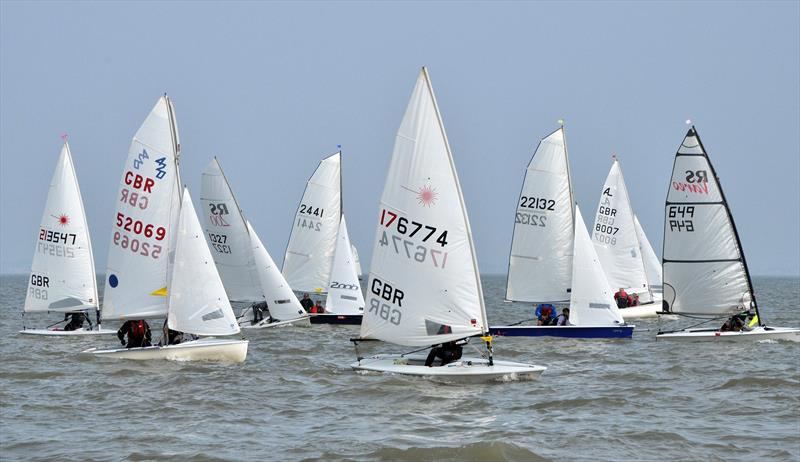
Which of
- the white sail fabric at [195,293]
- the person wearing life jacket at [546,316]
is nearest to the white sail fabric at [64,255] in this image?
the white sail fabric at [195,293]

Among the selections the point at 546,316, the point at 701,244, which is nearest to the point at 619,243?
the point at 701,244

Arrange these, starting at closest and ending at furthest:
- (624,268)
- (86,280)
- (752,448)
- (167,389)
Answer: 1. (752,448)
2. (167,389)
3. (86,280)
4. (624,268)

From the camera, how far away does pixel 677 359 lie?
2616 cm

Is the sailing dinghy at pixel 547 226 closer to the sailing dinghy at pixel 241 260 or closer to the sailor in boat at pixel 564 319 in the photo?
the sailor in boat at pixel 564 319

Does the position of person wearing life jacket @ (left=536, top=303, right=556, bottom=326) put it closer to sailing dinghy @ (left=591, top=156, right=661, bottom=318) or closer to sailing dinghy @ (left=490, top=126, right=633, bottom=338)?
sailing dinghy @ (left=490, top=126, right=633, bottom=338)

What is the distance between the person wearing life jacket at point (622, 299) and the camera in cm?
4206

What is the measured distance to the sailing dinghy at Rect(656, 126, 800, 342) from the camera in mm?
30078

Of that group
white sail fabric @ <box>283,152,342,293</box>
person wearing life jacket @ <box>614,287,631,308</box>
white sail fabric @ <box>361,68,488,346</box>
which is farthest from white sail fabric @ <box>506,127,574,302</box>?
white sail fabric @ <box>361,68,488,346</box>

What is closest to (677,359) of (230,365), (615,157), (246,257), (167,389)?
(230,365)

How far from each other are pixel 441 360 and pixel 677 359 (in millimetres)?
8036

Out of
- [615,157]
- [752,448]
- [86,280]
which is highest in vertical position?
[615,157]

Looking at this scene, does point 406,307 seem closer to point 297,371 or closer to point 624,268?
point 297,371

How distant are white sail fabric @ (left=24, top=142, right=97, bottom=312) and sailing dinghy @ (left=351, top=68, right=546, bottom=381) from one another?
1509 cm

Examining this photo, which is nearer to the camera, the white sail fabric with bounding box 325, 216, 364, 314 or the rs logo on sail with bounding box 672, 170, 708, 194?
the rs logo on sail with bounding box 672, 170, 708, 194
